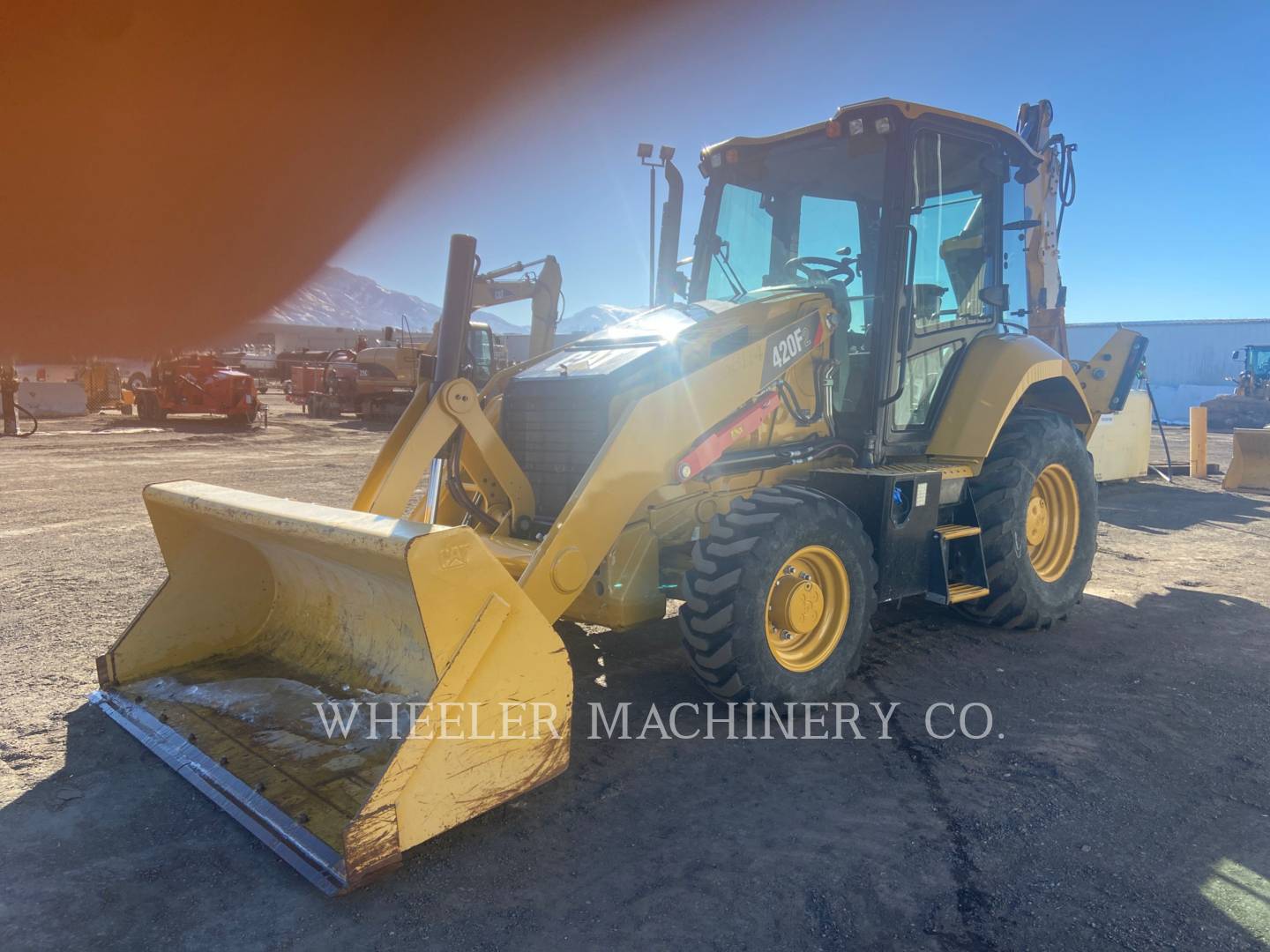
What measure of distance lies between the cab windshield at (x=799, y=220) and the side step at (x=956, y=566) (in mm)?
1291

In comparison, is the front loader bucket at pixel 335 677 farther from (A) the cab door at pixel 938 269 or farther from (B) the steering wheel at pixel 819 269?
(B) the steering wheel at pixel 819 269

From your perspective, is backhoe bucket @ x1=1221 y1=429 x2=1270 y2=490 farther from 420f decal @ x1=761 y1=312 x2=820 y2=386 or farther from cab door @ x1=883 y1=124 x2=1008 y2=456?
420f decal @ x1=761 y1=312 x2=820 y2=386

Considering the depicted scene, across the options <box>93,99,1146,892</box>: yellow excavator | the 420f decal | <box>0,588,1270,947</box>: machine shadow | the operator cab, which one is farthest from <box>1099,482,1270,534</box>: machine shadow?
the 420f decal

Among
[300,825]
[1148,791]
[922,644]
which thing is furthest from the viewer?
[922,644]

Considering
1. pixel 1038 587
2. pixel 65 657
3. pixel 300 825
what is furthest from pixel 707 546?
pixel 65 657

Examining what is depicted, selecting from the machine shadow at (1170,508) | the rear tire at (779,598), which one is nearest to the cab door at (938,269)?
the rear tire at (779,598)

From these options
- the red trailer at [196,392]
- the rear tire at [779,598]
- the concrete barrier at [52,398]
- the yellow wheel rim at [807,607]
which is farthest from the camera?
the concrete barrier at [52,398]

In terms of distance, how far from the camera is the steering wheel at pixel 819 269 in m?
4.84

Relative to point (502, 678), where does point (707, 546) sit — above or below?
above

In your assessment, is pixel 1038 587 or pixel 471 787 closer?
pixel 471 787

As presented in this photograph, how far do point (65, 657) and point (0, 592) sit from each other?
6.02 ft

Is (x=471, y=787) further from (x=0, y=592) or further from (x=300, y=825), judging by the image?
(x=0, y=592)

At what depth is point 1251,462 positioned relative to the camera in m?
12.1

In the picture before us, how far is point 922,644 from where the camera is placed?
4969 mm
